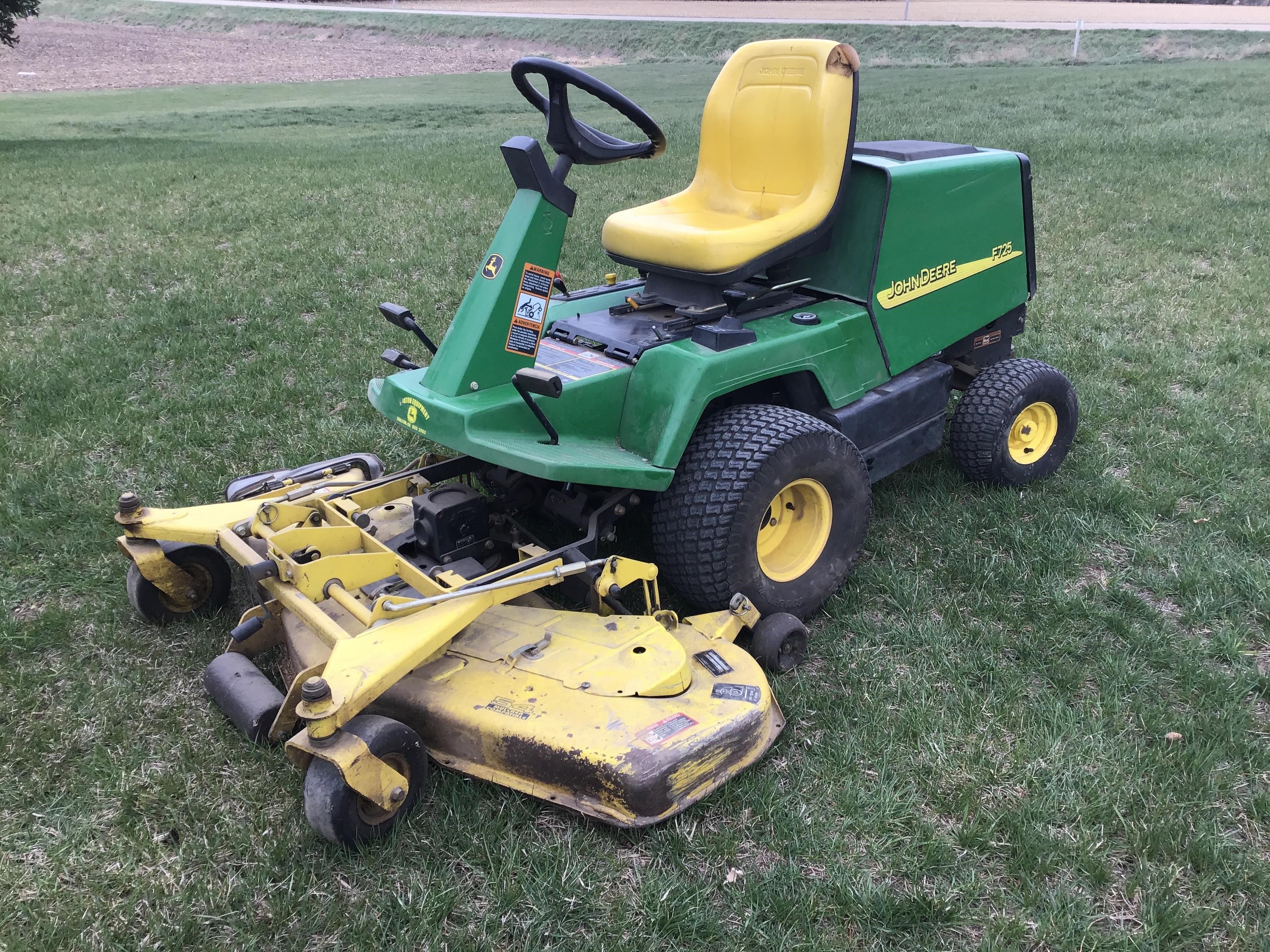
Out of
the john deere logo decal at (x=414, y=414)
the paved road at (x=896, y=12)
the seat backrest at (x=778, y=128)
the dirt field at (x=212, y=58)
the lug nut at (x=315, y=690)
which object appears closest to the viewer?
the lug nut at (x=315, y=690)

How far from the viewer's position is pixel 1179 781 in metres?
2.38

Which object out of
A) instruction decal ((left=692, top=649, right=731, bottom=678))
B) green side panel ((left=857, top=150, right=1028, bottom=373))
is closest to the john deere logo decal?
instruction decal ((left=692, top=649, right=731, bottom=678))

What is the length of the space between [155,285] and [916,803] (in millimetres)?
5814

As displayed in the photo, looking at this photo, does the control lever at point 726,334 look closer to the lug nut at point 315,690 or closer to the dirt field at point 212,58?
the lug nut at point 315,690

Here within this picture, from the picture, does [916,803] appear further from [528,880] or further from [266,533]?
[266,533]

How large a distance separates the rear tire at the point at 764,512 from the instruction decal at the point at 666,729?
1.95ft

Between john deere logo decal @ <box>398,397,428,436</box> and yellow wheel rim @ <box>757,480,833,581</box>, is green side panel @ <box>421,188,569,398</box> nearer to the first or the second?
john deere logo decal @ <box>398,397,428,436</box>

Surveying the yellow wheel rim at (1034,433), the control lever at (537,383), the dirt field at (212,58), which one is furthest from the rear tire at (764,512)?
the dirt field at (212,58)

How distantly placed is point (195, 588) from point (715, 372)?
71.9 inches

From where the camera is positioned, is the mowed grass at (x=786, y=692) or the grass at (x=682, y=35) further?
the grass at (x=682, y=35)

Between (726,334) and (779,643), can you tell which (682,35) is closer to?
(726,334)

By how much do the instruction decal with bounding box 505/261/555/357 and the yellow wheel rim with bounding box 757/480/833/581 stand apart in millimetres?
944

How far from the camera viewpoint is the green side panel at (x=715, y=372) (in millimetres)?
2785

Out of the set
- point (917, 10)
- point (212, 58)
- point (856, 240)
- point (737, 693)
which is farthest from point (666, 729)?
point (917, 10)
